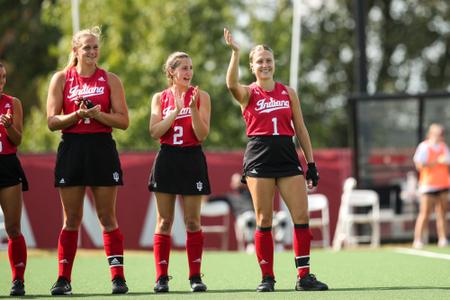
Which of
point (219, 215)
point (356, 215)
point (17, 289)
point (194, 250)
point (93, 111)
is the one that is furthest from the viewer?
point (219, 215)

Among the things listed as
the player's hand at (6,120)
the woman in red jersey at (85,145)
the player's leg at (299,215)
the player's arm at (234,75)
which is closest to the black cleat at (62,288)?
the woman in red jersey at (85,145)

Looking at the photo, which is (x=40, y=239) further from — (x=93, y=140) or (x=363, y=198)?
(x=93, y=140)

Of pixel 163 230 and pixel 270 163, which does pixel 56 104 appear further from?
pixel 270 163

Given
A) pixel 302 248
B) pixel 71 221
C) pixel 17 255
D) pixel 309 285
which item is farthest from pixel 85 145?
pixel 309 285

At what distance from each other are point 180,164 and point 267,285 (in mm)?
1210

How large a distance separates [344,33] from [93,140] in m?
30.0

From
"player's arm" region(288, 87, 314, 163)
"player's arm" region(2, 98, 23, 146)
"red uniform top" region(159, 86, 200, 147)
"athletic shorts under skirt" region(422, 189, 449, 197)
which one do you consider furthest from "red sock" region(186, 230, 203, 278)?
"athletic shorts under skirt" region(422, 189, 449, 197)

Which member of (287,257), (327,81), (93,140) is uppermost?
(327,81)

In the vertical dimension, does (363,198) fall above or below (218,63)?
below

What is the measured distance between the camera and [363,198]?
18.7 metres

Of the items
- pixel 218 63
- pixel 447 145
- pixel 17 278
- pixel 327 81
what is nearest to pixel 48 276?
pixel 17 278

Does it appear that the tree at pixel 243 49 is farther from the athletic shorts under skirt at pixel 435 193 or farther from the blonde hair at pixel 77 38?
the blonde hair at pixel 77 38

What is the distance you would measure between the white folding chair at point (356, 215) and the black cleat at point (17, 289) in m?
10.8

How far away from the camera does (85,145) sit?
8414 millimetres
